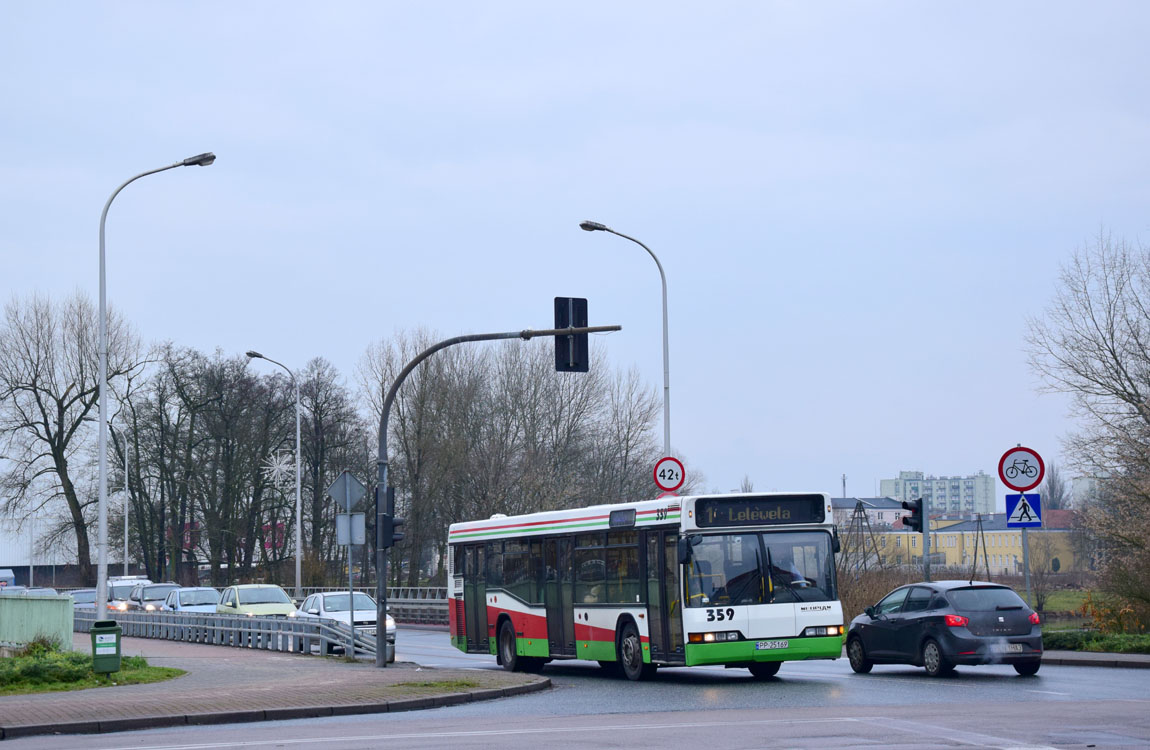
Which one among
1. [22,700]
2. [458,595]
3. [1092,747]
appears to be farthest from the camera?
[458,595]

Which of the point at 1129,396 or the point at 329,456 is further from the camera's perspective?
the point at 329,456

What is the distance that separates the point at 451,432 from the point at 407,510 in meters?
5.14

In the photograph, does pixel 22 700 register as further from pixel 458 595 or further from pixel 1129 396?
pixel 1129 396

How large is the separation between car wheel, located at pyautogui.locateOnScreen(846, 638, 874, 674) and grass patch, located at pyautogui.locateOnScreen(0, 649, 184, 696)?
11.3m

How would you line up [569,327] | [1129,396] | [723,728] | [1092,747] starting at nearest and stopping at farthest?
[1092,747]
[723,728]
[569,327]
[1129,396]

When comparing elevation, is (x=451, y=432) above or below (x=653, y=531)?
above

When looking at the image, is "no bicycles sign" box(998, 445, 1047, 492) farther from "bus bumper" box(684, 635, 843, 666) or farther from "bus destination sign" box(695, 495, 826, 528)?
"bus bumper" box(684, 635, 843, 666)

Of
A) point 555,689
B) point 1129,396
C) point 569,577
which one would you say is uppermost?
point 1129,396

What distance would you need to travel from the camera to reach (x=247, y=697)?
18.7 meters

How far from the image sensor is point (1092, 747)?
1165 centimetres

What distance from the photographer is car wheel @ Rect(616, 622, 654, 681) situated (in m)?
21.5

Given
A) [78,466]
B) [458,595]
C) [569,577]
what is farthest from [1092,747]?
[78,466]

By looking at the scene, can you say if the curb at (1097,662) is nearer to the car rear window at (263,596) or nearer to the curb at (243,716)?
the curb at (243,716)

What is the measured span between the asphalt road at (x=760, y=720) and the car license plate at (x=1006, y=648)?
453 millimetres
